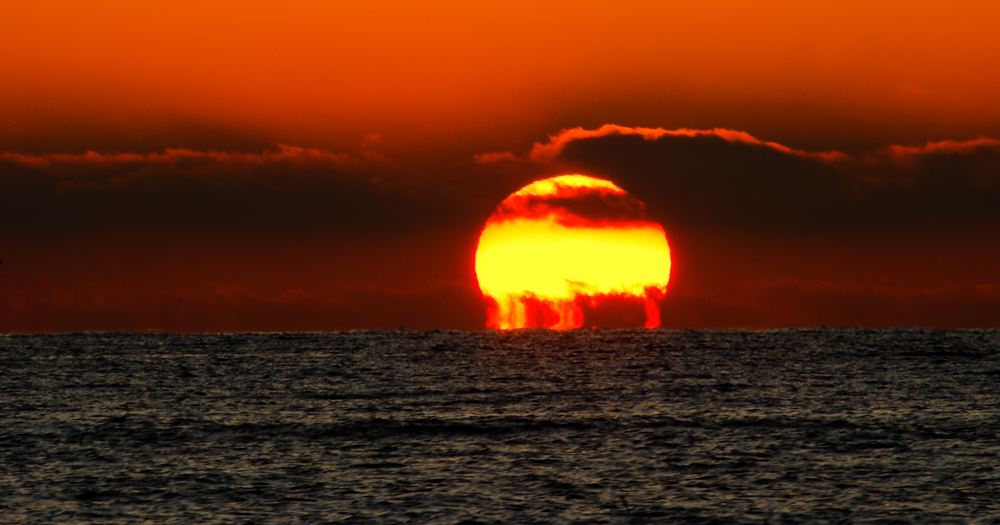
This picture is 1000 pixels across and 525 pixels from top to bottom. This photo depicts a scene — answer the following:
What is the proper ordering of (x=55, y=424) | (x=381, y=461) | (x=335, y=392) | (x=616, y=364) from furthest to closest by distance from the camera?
(x=616, y=364), (x=335, y=392), (x=55, y=424), (x=381, y=461)

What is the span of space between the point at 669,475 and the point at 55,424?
6278cm

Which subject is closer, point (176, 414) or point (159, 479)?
point (159, 479)

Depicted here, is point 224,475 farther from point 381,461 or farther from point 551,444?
point 551,444

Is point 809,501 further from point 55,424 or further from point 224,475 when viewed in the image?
point 55,424

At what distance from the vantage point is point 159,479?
58.2 m

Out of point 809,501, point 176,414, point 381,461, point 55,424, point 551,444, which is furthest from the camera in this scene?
point 176,414

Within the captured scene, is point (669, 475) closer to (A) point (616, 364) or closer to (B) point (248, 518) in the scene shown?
(B) point (248, 518)

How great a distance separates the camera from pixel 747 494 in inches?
2068

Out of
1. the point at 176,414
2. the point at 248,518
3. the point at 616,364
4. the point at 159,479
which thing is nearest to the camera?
the point at 248,518

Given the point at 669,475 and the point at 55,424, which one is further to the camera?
the point at 55,424

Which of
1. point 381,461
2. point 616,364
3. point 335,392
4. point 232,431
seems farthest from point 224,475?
point 616,364

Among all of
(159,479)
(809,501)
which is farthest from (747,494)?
(159,479)

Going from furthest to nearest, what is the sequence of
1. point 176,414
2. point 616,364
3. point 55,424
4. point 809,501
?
point 616,364, point 176,414, point 55,424, point 809,501

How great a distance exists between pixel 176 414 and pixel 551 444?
47.5 metres
